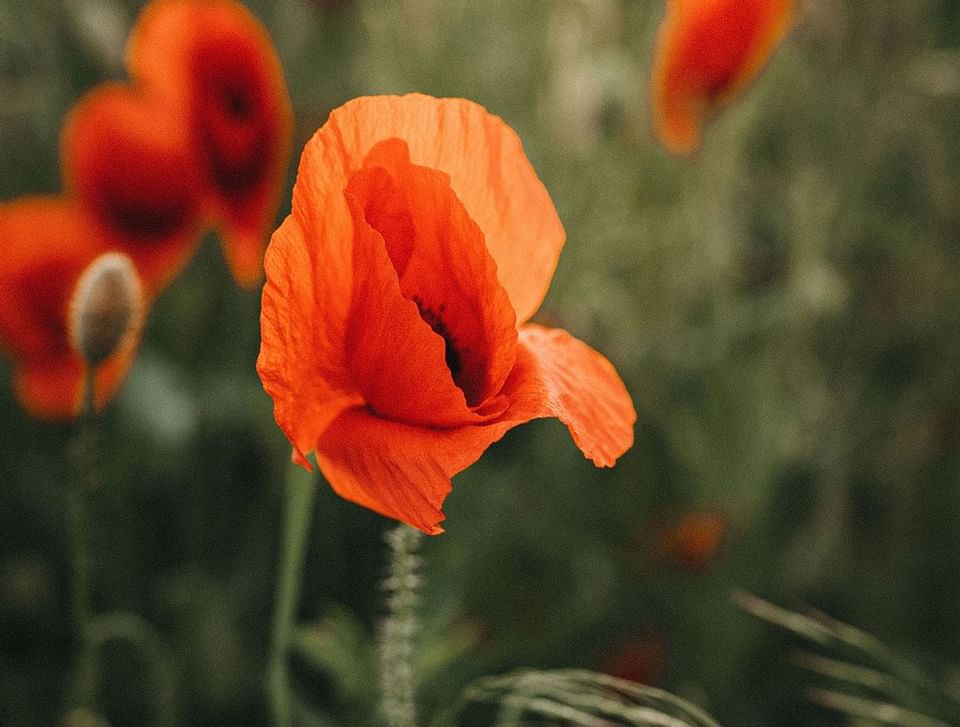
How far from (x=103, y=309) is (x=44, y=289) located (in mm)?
259

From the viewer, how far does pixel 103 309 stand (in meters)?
0.40

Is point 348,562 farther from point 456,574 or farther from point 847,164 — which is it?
point 847,164

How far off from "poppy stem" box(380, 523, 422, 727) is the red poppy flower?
49 millimetres

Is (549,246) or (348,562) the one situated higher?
(549,246)

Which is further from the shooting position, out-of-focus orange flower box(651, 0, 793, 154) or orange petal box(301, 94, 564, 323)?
out-of-focus orange flower box(651, 0, 793, 154)

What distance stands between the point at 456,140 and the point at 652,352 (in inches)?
24.4

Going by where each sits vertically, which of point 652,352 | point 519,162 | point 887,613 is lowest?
point 887,613

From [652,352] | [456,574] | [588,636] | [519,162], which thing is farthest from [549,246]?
[652,352]

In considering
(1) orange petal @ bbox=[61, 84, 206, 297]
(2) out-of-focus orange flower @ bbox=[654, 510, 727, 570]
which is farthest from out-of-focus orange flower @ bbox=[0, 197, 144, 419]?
(2) out-of-focus orange flower @ bbox=[654, 510, 727, 570]

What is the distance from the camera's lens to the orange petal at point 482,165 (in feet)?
1.00

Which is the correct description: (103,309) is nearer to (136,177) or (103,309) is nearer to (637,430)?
(136,177)

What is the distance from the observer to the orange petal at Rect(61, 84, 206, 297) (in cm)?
62

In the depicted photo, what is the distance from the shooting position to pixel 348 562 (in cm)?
76

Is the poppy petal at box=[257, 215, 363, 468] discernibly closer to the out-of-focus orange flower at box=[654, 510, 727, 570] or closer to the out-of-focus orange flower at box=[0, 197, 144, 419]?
the out-of-focus orange flower at box=[0, 197, 144, 419]
